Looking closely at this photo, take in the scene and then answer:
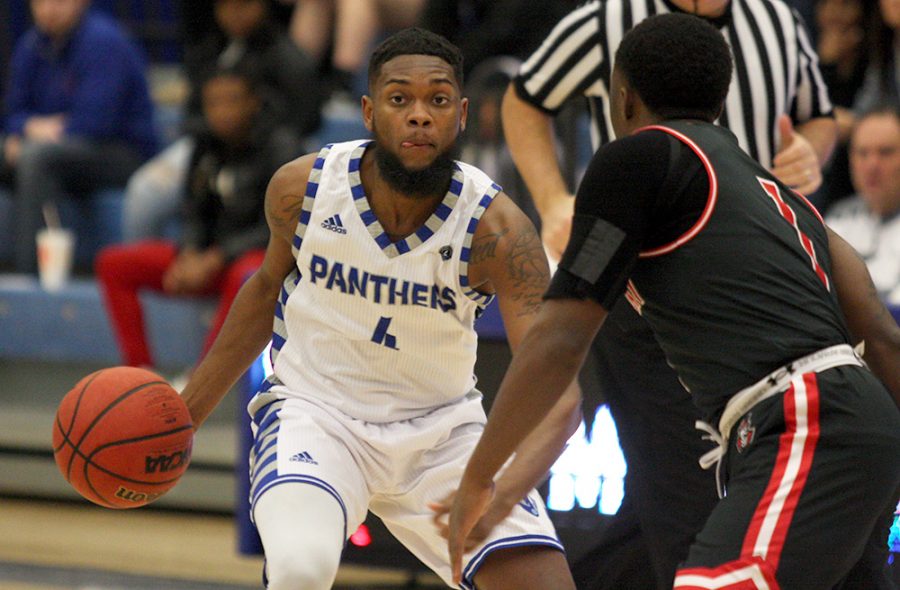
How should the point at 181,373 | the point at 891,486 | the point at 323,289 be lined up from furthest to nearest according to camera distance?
the point at 181,373 → the point at 323,289 → the point at 891,486

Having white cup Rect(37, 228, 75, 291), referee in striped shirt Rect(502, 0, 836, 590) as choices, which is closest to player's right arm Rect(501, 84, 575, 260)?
referee in striped shirt Rect(502, 0, 836, 590)

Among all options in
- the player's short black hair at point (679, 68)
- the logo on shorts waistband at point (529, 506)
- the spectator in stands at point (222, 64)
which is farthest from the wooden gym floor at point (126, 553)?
the player's short black hair at point (679, 68)

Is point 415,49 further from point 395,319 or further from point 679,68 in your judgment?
point 679,68

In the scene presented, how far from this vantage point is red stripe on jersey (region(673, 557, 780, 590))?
2842 millimetres

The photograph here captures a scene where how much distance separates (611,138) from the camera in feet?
Result: 14.0

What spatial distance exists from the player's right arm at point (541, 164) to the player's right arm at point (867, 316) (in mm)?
1221

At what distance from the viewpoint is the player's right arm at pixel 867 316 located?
3.21 meters

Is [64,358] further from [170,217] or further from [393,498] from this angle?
[393,498]

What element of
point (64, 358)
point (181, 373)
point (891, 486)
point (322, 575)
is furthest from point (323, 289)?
point (64, 358)

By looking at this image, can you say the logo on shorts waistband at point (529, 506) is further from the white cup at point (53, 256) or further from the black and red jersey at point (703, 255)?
the white cup at point (53, 256)

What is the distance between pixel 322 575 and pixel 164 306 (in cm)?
480

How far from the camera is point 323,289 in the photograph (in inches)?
151

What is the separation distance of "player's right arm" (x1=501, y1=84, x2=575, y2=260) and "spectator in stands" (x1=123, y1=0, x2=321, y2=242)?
3.29 m

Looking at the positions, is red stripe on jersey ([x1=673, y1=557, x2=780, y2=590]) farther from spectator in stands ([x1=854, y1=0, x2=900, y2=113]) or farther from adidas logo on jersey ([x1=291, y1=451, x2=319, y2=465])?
spectator in stands ([x1=854, y1=0, x2=900, y2=113])
